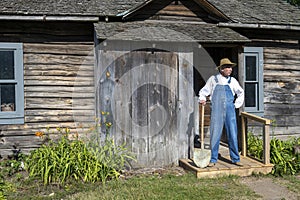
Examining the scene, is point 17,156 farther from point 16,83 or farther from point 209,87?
point 209,87

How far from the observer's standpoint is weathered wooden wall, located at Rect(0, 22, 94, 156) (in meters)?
8.30

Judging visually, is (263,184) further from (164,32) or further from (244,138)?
(164,32)

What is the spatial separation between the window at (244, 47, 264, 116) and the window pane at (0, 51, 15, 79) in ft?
19.6

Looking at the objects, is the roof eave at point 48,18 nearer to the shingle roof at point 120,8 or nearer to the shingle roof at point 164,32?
the shingle roof at point 120,8

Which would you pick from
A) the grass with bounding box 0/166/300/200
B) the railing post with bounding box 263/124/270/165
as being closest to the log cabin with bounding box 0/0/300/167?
the grass with bounding box 0/166/300/200

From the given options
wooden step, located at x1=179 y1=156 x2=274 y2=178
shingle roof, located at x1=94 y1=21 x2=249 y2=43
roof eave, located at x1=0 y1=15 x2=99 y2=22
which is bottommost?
wooden step, located at x1=179 y1=156 x2=274 y2=178

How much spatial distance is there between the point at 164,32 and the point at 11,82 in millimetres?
3646

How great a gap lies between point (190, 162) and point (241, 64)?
107 inches

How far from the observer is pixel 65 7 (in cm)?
828

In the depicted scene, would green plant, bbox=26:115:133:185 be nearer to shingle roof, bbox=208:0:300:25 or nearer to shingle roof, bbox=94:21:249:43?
shingle roof, bbox=94:21:249:43

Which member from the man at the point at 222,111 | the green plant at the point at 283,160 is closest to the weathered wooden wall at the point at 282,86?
the green plant at the point at 283,160

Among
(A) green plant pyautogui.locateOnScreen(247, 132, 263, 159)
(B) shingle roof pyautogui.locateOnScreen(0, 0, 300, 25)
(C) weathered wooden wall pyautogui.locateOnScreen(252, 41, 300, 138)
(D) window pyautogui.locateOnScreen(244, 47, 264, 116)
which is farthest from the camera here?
(C) weathered wooden wall pyautogui.locateOnScreen(252, 41, 300, 138)

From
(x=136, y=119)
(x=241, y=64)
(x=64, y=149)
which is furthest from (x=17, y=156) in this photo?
(x=241, y=64)

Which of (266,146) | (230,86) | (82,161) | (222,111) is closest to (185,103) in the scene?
(222,111)
